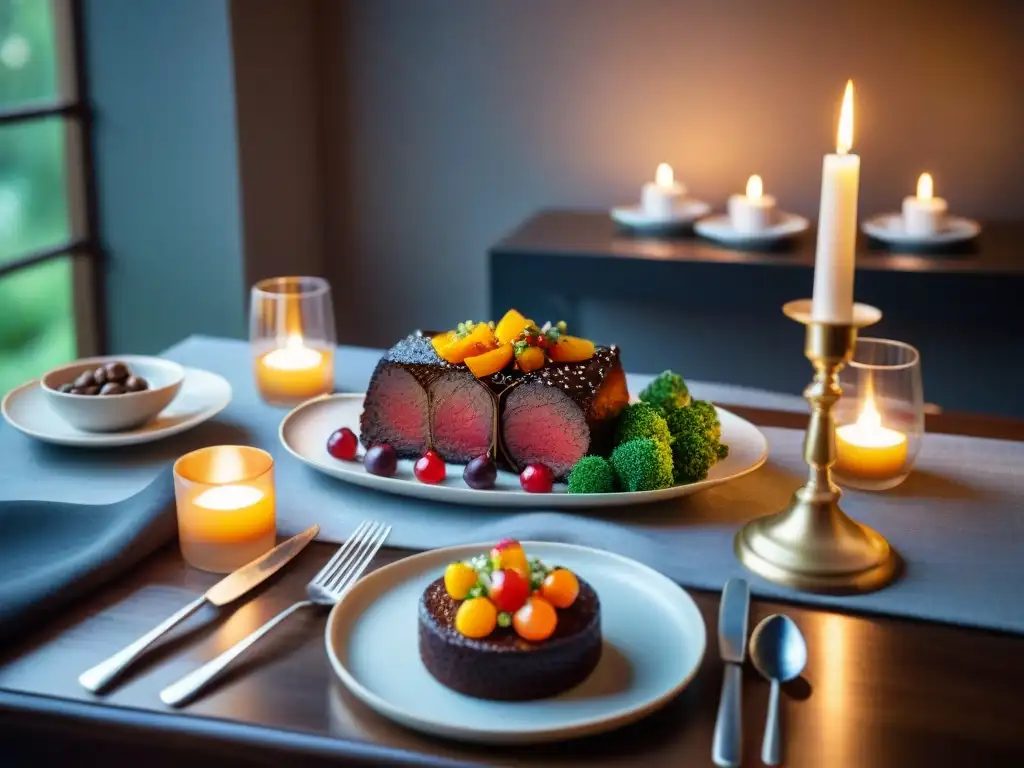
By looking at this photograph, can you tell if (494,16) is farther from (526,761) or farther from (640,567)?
(526,761)

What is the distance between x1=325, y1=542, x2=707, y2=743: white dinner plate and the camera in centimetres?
90

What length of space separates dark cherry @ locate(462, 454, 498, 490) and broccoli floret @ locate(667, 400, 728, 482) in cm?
22

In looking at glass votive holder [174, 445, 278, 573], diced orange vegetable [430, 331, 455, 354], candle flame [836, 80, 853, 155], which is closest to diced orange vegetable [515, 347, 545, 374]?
diced orange vegetable [430, 331, 455, 354]

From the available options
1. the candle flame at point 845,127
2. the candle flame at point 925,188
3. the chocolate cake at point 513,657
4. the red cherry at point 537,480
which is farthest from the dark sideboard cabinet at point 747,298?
the chocolate cake at point 513,657

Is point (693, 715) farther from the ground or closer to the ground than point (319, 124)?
closer to the ground

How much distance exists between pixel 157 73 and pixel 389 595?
227 cm

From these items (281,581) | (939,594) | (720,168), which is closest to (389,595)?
(281,581)

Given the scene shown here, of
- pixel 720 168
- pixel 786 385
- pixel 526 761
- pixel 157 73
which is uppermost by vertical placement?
pixel 157 73

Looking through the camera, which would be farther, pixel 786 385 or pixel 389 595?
pixel 786 385

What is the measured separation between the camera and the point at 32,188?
9.46 ft

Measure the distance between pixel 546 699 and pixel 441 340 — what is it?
64 centimetres

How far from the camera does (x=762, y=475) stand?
1.46 m

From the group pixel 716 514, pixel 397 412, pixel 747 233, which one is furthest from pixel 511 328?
pixel 747 233

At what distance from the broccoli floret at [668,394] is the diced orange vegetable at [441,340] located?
264 millimetres
